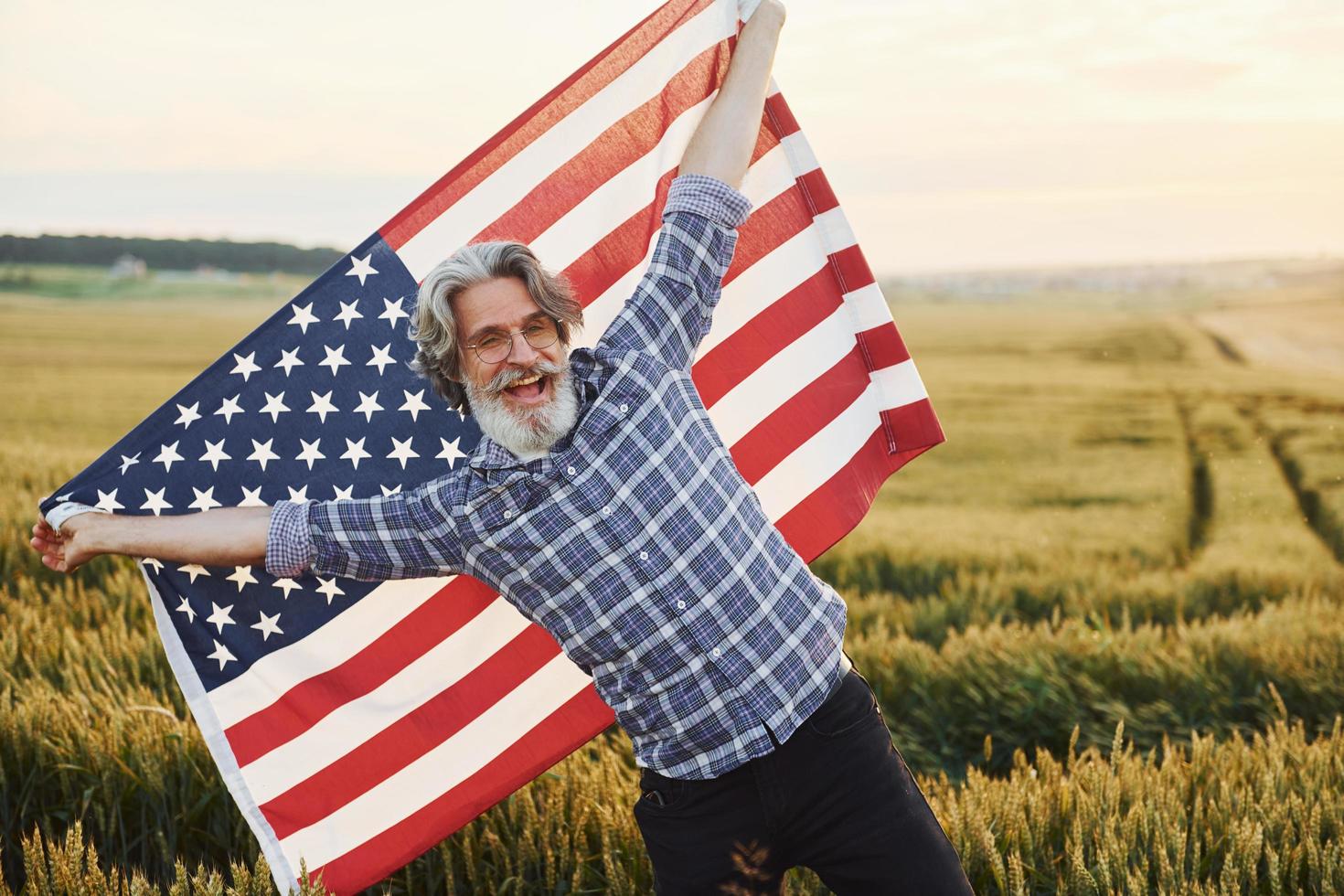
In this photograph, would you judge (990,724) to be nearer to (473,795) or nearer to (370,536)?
(473,795)

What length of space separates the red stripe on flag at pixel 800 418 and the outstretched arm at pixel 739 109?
42.8 inches

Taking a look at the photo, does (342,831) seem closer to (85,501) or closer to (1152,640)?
(85,501)

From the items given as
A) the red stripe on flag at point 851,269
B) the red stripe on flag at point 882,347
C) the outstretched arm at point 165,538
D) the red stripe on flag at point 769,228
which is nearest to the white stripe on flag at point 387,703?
the outstretched arm at point 165,538

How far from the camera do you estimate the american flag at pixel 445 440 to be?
4.01 metres

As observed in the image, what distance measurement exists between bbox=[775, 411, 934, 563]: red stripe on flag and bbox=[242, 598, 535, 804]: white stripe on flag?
124 cm

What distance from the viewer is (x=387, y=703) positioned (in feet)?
13.7

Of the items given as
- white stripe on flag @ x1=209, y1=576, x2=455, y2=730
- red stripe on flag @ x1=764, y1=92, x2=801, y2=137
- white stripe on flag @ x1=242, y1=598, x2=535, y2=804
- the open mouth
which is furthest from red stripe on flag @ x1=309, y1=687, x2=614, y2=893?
red stripe on flag @ x1=764, y1=92, x2=801, y2=137

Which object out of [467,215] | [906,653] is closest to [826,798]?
[467,215]

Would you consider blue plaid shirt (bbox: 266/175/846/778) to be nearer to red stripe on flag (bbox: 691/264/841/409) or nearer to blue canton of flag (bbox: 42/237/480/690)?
blue canton of flag (bbox: 42/237/480/690)

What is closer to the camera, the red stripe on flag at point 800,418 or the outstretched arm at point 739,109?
the outstretched arm at point 739,109

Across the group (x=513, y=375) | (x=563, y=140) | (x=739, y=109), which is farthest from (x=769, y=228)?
(x=513, y=375)

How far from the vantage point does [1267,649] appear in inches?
267

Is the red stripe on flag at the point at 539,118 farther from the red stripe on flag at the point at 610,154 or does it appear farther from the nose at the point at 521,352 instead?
the nose at the point at 521,352

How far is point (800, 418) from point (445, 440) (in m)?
1.55
